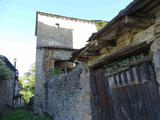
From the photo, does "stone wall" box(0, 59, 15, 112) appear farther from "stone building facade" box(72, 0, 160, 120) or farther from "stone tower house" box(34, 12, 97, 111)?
"stone building facade" box(72, 0, 160, 120)

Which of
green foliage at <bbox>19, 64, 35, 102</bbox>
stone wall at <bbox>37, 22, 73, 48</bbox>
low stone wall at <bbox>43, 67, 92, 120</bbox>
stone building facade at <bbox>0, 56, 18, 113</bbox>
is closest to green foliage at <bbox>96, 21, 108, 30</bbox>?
stone wall at <bbox>37, 22, 73, 48</bbox>

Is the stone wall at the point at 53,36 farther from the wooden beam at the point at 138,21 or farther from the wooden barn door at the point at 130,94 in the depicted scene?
the wooden beam at the point at 138,21

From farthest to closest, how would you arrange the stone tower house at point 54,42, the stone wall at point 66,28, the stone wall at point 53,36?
1. the stone wall at point 66,28
2. the stone wall at point 53,36
3. the stone tower house at point 54,42

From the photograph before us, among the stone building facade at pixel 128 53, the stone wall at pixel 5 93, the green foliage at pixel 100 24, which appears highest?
the green foliage at pixel 100 24

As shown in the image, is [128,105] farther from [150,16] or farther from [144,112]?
[150,16]

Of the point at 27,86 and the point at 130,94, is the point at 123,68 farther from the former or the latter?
the point at 27,86

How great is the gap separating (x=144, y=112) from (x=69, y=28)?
1070 centimetres

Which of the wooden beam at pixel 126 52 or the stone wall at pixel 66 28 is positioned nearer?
the wooden beam at pixel 126 52

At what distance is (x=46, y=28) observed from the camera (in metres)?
11.0

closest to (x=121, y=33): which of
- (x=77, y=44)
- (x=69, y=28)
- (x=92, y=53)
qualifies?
(x=92, y=53)

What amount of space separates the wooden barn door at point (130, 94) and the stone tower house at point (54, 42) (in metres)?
6.46

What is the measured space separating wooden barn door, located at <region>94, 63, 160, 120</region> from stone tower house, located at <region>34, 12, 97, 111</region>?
6459 mm

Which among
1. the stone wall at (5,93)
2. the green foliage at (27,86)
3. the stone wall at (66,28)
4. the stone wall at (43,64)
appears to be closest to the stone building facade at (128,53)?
the stone wall at (43,64)

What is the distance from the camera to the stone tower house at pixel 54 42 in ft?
29.8
